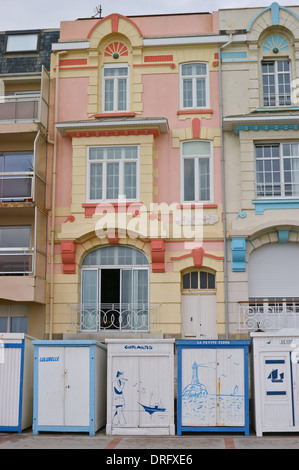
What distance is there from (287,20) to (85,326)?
41.3 ft

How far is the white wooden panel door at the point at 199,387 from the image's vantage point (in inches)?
619

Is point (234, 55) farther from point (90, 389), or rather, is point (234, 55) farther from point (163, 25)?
point (90, 389)

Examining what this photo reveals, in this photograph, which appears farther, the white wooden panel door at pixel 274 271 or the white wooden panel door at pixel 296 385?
the white wooden panel door at pixel 274 271

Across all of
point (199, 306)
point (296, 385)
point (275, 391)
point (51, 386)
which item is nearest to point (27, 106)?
point (199, 306)

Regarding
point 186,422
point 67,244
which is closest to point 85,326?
point 67,244

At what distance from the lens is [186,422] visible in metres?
15.7

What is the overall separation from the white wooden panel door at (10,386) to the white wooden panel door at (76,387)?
1260 mm

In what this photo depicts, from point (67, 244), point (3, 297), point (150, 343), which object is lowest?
point (150, 343)

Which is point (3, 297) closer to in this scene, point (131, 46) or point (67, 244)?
point (67, 244)

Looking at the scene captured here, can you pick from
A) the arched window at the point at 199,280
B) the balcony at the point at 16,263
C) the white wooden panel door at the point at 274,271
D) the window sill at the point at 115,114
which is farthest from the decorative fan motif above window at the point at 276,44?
the balcony at the point at 16,263

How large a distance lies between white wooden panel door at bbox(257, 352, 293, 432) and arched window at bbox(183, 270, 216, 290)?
542 centimetres

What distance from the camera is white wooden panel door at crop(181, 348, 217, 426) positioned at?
1573 centimetres

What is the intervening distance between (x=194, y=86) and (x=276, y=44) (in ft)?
10.7

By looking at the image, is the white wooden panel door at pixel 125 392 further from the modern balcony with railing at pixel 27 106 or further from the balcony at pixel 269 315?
the modern balcony with railing at pixel 27 106
